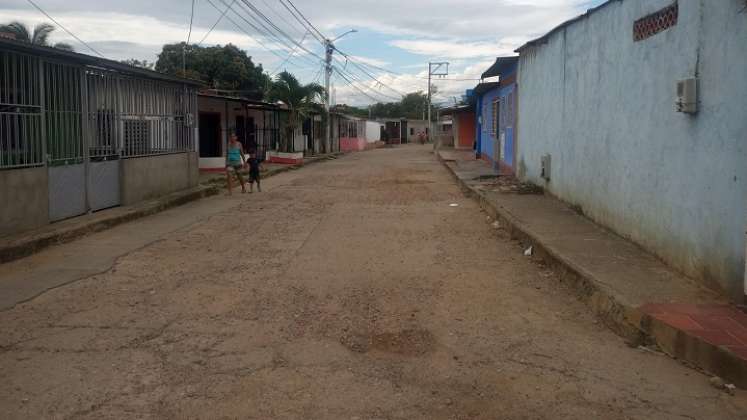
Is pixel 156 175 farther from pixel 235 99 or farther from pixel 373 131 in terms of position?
pixel 373 131

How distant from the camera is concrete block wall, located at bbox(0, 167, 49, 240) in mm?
9359

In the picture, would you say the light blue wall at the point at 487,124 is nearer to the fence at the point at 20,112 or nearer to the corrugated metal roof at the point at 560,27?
the corrugated metal roof at the point at 560,27

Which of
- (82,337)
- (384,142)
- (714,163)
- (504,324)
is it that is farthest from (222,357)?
(384,142)

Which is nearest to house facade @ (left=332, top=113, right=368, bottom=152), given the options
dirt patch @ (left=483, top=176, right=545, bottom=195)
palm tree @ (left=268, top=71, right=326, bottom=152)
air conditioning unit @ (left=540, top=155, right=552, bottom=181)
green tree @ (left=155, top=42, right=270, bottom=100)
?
green tree @ (left=155, top=42, right=270, bottom=100)

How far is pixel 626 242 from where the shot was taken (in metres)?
8.77

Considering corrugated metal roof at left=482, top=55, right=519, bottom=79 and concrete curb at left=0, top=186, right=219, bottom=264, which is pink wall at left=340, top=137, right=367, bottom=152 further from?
concrete curb at left=0, top=186, right=219, bottom=264

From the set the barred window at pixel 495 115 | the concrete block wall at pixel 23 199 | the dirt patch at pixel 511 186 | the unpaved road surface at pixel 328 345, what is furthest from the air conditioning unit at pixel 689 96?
the barred window at pixel 495 115

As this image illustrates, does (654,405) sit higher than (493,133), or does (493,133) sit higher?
(493,133)

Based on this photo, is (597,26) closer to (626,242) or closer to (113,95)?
(626,242)

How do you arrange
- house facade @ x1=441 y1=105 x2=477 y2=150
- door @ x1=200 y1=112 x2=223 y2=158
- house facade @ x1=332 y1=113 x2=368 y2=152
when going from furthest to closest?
house facade @ x1=332 y1=113 x2=368 y2=152
house facade @ x1=441 y1=105 x2=477 y2=150
door @ x1=200 y1=112 x2=223 y2=158

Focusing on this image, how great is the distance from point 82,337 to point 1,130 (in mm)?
5101

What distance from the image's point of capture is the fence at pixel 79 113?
32.0ft

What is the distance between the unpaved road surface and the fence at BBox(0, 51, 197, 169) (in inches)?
109

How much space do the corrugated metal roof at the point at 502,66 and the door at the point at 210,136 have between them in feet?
33.8
